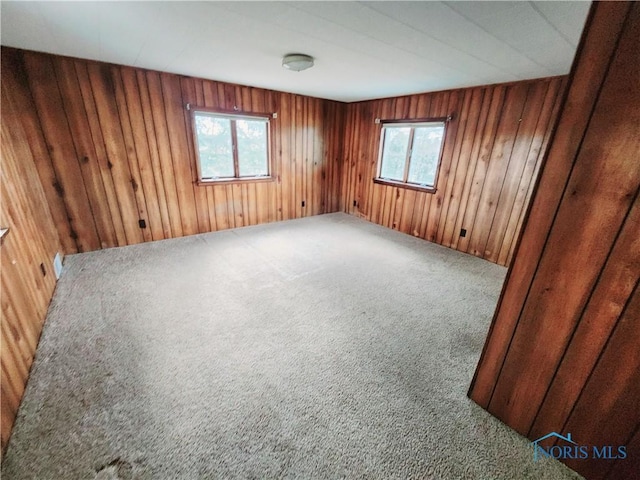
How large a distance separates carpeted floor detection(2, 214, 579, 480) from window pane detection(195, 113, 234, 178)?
1.58 meters

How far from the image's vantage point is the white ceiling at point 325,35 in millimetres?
1436

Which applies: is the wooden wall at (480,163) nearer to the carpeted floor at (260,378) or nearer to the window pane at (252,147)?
the carpeted floor at (260,378)

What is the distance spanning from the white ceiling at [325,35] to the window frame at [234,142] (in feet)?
2.05

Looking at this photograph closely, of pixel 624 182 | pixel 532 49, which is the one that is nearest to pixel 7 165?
pixel 624 182

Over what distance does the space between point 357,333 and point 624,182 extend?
159 centimetres

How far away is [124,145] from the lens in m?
3.02

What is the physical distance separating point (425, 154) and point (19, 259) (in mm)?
4339

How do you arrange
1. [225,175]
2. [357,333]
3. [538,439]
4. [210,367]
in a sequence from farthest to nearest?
[225,175] → [357,333] → [210,367] → [538,439]

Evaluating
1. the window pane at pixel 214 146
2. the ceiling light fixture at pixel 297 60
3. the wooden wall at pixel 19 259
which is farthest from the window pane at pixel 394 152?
the wooden wall at pixel 19 259

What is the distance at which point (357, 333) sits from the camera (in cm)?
193

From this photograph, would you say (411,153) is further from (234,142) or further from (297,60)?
(234,142)

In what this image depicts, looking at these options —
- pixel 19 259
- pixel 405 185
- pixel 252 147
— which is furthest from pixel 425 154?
pixel 19 259

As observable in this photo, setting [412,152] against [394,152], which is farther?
[394,152]

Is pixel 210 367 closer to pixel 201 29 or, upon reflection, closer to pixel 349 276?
pixel 349 276
